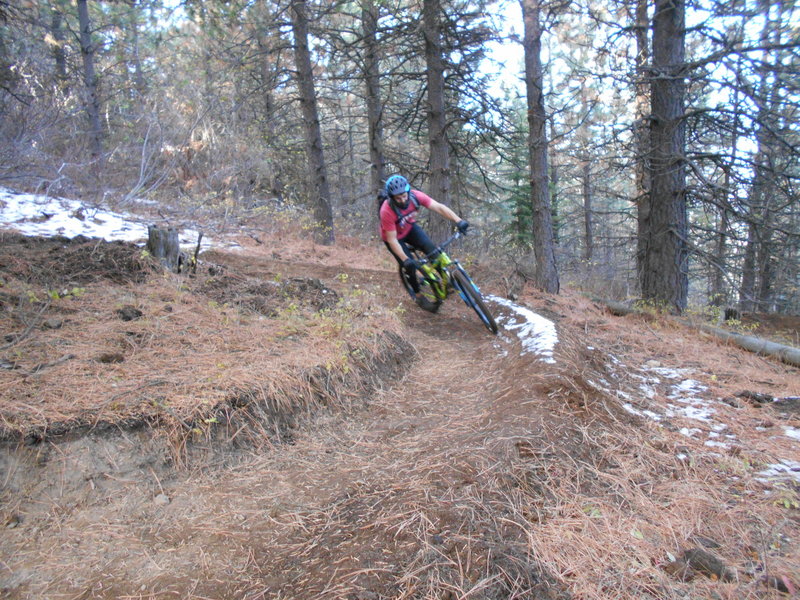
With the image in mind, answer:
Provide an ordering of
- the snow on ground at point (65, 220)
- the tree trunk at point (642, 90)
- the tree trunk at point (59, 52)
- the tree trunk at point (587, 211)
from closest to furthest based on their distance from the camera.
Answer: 1. the snow on ground at point (65, 220)
2. the tree trunk at point (642, 90)
3. the tree trunk at point (587, 211)
4. the tree trunk at point (59, 52)

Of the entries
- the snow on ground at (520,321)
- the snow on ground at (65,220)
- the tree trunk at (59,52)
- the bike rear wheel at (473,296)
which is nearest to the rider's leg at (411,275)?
the bike rear wheel at (473,296)

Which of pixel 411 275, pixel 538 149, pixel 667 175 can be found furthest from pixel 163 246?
pixel 667 175

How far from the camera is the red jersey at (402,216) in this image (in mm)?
6539

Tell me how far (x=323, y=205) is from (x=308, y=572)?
11348 mm

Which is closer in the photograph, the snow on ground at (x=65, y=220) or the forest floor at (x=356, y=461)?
the forest floor at (x=356, y=461)

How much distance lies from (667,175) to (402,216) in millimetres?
5406

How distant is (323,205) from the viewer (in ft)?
42.3

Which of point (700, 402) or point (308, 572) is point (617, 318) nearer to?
point (700, 402)

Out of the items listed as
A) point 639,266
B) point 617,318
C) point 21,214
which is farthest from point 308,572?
point 639,266

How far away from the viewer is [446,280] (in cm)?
677

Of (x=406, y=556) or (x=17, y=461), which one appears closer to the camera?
(x=406, y=556)

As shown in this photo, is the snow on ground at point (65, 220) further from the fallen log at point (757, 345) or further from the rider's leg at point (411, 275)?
the fallen log at point (757, 345)

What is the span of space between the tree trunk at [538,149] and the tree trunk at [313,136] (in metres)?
5.47

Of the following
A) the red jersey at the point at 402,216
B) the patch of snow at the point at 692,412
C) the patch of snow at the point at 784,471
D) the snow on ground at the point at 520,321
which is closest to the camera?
the patch of snow at the point at 784,471
